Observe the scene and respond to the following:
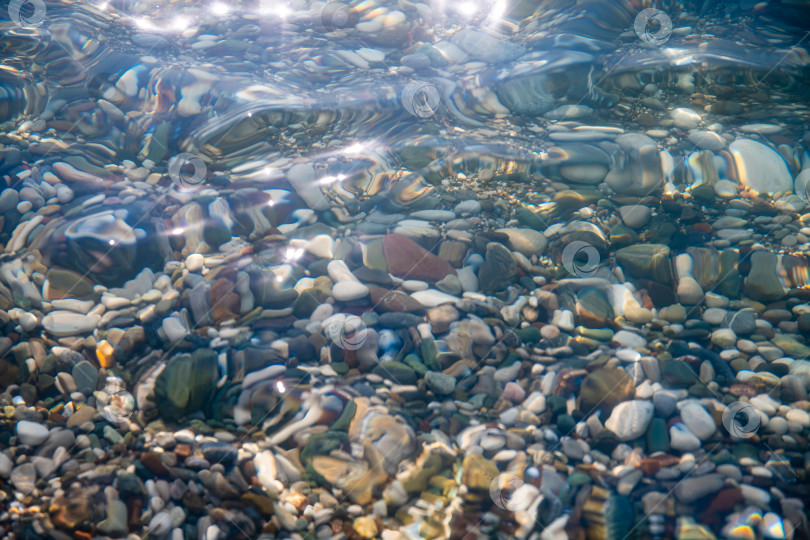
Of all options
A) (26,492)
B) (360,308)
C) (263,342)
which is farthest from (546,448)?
(26,492)

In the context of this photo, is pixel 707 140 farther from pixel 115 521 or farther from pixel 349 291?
pixel 115 521

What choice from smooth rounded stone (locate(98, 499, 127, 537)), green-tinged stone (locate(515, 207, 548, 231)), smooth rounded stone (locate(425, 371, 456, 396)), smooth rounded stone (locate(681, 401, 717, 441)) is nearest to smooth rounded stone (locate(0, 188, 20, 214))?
smooth rounded stone (locate(98, 499, 127, 537))

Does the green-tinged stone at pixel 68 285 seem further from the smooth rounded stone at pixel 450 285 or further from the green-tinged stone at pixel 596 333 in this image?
the green-tinged stone at pixel 596 333

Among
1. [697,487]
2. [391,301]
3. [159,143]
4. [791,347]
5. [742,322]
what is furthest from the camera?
[159,143]

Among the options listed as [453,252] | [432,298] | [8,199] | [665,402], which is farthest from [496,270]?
[8,199]

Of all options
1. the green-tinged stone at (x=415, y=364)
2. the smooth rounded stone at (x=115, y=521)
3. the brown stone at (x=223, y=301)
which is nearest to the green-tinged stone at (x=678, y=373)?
the green-tinged stone at (x=415, y=364)

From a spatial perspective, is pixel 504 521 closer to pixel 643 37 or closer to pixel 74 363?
pixel 74 363
